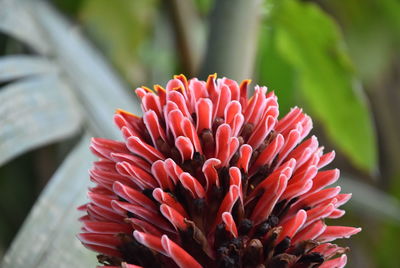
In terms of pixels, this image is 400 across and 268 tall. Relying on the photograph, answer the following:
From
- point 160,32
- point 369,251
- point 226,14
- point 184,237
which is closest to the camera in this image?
point 184,237

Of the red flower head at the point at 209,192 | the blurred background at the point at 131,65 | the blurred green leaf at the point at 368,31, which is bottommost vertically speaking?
the red flower head at the point at 209,192

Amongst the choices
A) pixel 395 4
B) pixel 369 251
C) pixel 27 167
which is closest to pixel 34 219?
pixel 27 167

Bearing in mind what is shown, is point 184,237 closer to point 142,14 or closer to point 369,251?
point 142,14

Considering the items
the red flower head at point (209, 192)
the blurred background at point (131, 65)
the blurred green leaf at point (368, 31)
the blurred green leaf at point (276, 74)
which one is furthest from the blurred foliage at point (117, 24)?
the red flower head at point (209, 192)

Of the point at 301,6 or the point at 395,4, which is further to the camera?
the point at 395,4

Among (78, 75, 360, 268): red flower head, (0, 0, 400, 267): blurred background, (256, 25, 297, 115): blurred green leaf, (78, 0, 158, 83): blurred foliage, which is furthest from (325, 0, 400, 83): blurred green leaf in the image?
(78, 75, 360, 268): red flower head

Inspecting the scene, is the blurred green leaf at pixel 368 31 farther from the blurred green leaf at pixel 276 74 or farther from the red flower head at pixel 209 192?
the red flower head at pixel 209 192
